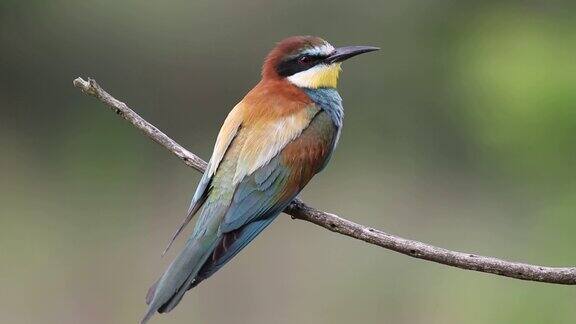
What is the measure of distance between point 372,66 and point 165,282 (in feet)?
12.0

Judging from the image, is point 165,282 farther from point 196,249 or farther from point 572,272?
point 572,272

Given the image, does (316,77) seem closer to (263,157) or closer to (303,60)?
(303,60)

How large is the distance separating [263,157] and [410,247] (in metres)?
0.54

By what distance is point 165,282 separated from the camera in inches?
89.7

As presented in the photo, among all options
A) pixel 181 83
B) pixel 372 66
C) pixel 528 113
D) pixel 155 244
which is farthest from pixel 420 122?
pixel 155 244

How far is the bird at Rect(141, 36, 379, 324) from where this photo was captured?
2374mm

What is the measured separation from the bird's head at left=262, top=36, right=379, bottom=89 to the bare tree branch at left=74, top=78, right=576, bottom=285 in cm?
40

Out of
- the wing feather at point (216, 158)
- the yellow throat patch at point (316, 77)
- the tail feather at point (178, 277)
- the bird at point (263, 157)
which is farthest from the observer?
the yellow throat patch at point (316, 77)

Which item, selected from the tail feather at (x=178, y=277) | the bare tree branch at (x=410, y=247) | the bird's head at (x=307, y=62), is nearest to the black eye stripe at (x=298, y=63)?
the bird's head at (x=307, y=62)

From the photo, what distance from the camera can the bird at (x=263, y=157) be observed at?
237cm

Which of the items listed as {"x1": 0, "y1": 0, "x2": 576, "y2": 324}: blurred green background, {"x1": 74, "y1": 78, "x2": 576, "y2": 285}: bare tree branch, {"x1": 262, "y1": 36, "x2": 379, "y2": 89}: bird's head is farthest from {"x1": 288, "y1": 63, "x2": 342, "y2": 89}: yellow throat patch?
{"x1": 0, "y1": 0, "x2": 576, "y2": 324}: blurred green background

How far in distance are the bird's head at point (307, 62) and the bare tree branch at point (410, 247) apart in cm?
40

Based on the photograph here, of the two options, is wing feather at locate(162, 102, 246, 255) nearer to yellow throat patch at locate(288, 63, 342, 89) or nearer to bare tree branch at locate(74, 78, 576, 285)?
bare tree branch at locate(74, 78, 576, 285)

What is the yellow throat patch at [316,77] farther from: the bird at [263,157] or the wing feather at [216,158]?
the wing feather at [216,158]
